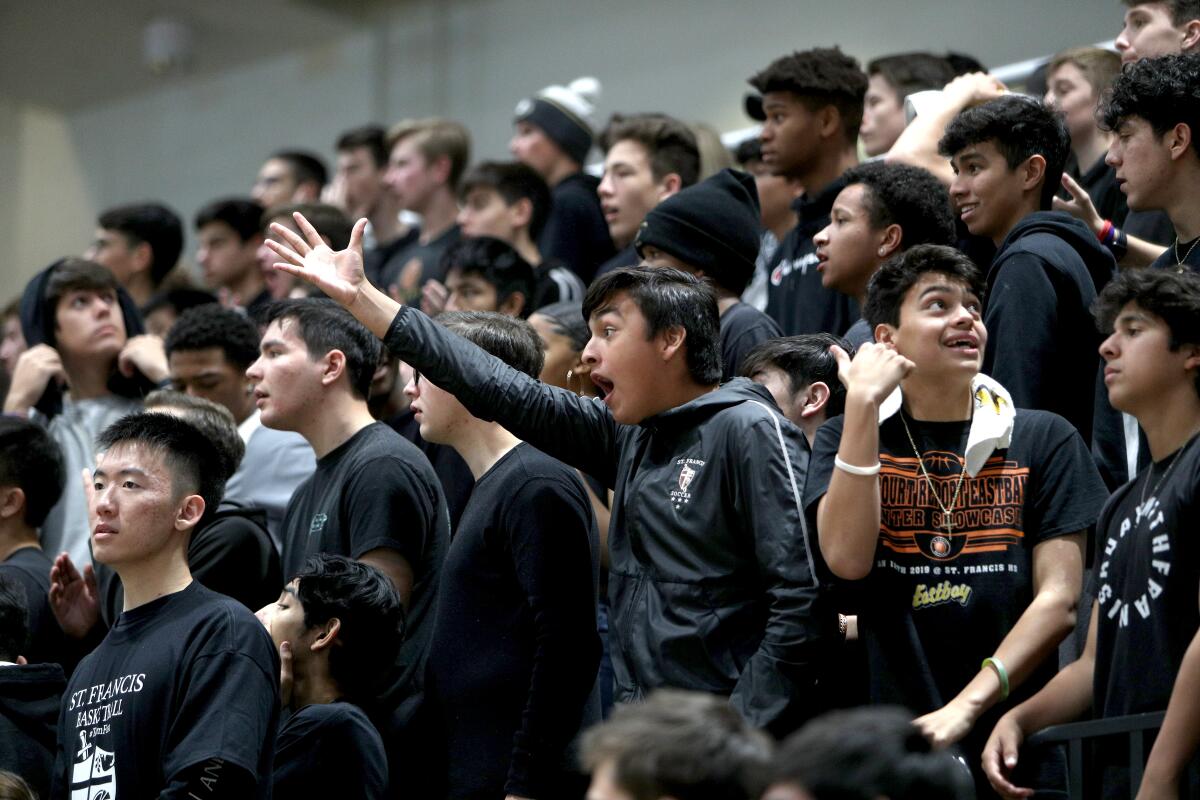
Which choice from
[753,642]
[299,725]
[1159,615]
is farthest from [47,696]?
[1159,615]

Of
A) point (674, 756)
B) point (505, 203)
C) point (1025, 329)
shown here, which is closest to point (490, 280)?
point (505, 203)

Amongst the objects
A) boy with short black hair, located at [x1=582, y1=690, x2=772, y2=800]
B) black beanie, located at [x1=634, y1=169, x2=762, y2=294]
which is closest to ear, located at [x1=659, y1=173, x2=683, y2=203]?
black beanie, located at [x1=634, y1=169, x2=762, y2=294]

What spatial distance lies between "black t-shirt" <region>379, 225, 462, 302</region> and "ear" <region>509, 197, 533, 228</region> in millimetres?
263

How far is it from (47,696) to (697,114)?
241 inches

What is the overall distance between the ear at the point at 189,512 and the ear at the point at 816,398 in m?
1.49

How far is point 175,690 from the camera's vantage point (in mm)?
3389

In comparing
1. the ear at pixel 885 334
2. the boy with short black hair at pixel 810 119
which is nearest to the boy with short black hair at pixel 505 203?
the boy with short black hair at pixel 810 119

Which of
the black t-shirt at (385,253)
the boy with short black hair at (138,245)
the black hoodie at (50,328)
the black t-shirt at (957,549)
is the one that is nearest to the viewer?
the black t-shirt at (957,549)

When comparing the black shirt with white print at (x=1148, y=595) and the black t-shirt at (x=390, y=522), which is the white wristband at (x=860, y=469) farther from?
the black t-shirt at (x=390, y=522)

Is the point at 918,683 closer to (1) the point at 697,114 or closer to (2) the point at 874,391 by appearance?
(2) the point at 874,391

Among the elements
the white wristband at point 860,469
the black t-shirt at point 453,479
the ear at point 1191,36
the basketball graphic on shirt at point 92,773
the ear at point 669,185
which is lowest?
the basketball graphic on shirt at point 92,773

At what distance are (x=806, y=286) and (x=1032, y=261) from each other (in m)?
1.17

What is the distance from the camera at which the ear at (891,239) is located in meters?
4.46

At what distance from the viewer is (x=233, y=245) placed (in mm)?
7461
